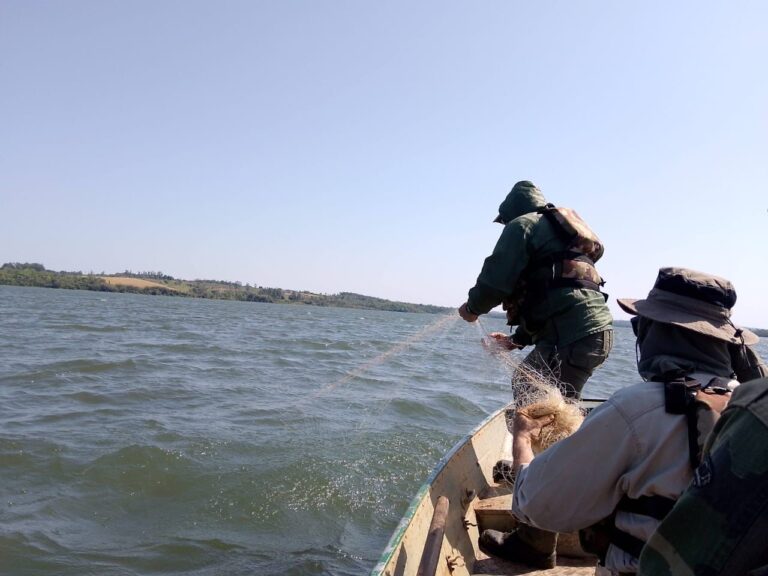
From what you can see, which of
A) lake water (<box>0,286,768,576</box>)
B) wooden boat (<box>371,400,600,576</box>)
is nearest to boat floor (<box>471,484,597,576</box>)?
wooden boat (<box>371,400,600,576</box>)

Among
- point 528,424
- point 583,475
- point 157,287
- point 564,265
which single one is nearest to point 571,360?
point 564,265

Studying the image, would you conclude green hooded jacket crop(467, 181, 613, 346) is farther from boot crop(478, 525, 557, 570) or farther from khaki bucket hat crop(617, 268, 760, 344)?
khaki bucket hat crop(617, 268, 760, 344)

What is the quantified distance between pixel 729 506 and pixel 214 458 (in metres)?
8.09

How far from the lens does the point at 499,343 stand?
549 centimetres

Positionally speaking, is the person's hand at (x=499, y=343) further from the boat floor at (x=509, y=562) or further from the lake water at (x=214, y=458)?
the boat floor at (x=509, y=562)

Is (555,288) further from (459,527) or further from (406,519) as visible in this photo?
(406,519)

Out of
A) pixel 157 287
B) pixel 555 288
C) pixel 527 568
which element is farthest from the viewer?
pixel 157 287

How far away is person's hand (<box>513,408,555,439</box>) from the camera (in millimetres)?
3441

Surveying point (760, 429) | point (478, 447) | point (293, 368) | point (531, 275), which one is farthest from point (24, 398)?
point (760, 429)

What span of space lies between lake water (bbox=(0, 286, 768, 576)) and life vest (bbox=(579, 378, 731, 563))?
3.13m

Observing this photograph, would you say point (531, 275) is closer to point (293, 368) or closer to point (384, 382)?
point (384, 382)

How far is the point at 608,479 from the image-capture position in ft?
6.94

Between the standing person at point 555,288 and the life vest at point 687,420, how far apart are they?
238 cm

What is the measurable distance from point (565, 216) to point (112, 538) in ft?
18.0
